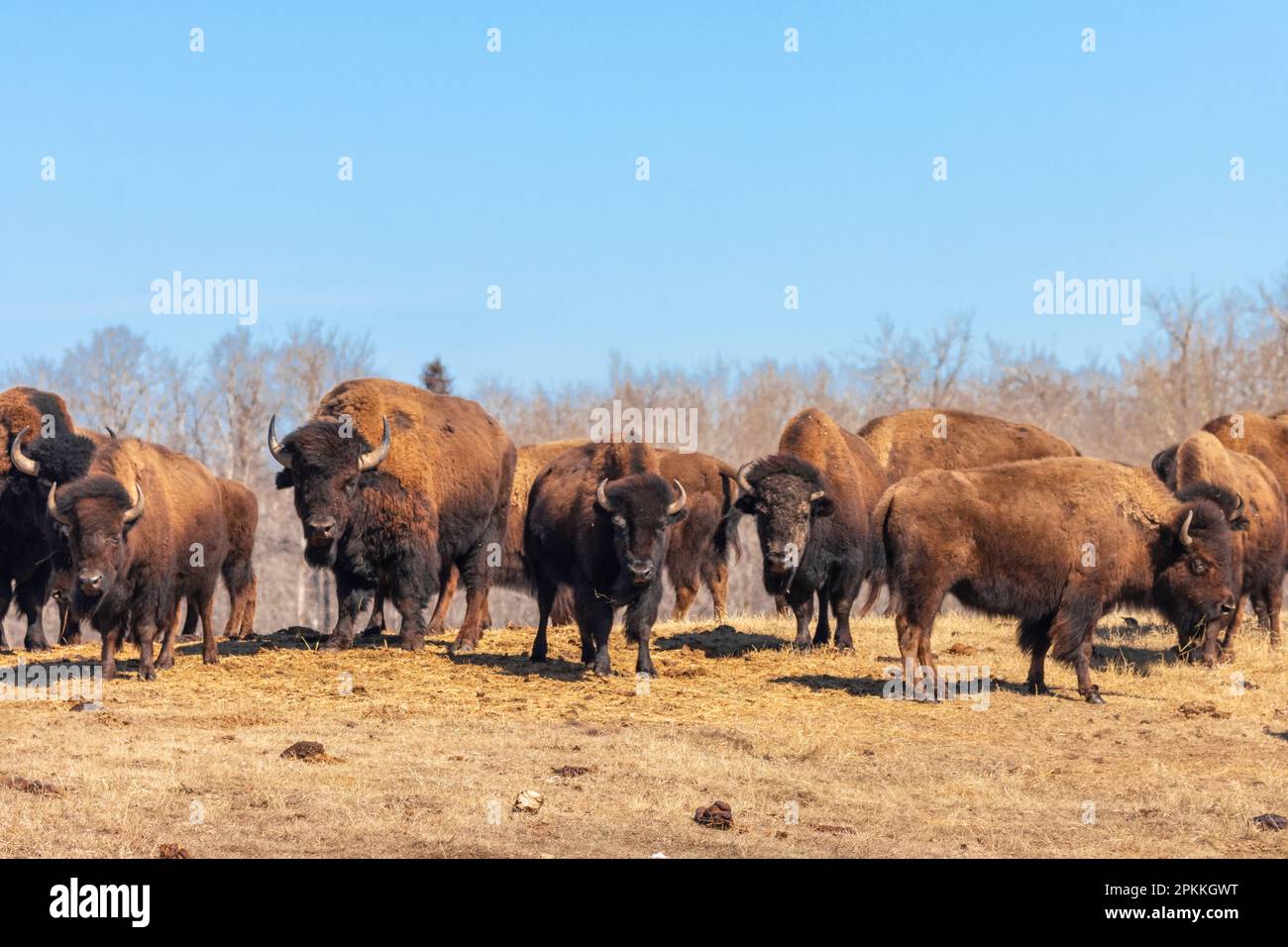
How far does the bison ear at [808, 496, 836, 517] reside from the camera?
14320 millimetres

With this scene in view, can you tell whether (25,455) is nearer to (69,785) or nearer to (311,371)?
(69,785)

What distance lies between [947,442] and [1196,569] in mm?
6844

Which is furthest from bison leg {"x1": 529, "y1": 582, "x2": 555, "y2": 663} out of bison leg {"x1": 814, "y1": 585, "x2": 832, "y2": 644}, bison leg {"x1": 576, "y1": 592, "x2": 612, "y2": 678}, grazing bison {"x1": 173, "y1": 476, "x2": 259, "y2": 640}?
grazing bison {"x1": 173, "y1": 476, "x2": 259, "y2": 640}

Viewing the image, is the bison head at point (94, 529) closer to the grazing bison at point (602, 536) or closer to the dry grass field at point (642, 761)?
the dry grass field at point (642, 761)

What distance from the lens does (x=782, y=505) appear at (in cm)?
1408

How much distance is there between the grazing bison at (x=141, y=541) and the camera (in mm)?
12430

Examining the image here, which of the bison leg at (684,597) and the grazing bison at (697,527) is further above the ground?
the grazing bison at (697,527)

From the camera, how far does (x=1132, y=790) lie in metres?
9.62

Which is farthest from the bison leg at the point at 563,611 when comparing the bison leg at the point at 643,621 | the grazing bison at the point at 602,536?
the bison leg at the point at 643,621

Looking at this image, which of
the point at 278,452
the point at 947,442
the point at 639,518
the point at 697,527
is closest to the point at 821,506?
the point at 639,518

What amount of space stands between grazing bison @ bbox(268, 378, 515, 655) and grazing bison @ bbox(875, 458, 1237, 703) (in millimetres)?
5006

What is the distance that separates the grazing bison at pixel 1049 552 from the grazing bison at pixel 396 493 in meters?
5.01

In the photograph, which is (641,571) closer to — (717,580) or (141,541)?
(141,541)
